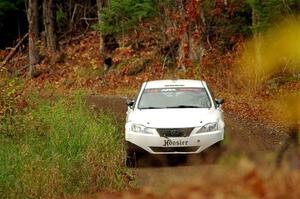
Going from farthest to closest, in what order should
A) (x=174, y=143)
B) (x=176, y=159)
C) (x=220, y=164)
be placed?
1. (x=176, y=159)
2. (x=174, y=143)
3. (x=220, y=164)

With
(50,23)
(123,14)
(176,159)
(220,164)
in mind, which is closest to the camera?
(220,164)

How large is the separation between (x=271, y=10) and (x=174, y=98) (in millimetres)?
10124

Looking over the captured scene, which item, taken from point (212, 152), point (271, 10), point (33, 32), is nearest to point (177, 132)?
point (212, 152)

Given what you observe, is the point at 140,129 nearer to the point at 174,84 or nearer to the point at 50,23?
the point at 174,84

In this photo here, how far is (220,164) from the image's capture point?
6.80 meters

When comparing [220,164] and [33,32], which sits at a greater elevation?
[33,32]

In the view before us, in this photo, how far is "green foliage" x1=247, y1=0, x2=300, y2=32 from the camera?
21.8 metres

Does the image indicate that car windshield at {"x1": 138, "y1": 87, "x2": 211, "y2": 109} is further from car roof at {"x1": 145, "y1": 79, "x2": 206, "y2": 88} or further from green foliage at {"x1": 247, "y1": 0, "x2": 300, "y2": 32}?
green foliage at {"x1": 247, "y1": 0, "x2": 300, "y2": 32}

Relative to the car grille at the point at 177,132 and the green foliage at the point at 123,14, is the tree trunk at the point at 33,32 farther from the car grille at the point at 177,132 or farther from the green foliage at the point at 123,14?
the car grille at the point at 177,132

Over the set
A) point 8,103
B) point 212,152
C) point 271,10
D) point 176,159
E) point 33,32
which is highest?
point 271,10

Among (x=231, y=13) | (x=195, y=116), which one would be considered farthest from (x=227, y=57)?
(x=195, y=116)

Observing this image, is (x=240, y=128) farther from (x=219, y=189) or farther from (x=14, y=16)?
(x=14, y=16)

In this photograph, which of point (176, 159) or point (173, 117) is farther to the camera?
point (176, 159)

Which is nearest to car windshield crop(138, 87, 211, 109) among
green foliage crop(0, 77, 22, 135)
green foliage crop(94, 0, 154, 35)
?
green foliage crop(0, 77, 22, 135)
